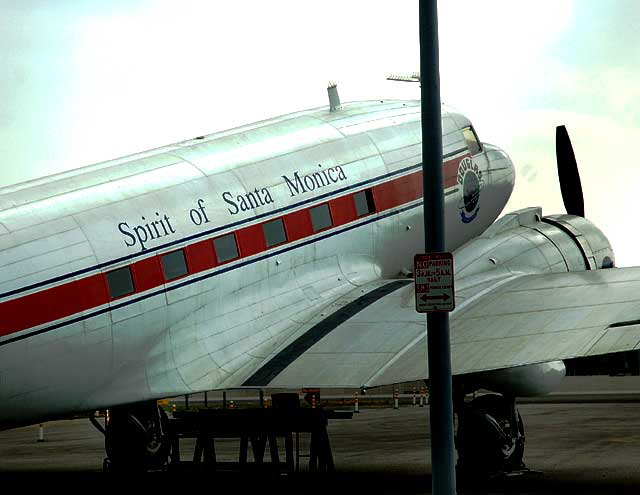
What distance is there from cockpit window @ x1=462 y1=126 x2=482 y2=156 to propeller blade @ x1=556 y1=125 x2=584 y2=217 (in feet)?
7.12

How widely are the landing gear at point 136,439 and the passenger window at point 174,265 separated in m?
4.06

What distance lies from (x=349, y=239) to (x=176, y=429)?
4.09 meters

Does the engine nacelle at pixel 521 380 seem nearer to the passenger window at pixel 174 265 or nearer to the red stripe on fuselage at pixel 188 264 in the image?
the red stripe on fuselage at pixel 188 264

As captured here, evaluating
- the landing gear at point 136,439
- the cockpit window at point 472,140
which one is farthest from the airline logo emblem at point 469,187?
the landing gear at point 136,439

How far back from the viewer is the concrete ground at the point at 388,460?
17.6m

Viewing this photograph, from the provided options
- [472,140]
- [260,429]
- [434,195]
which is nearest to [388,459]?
[260,429]

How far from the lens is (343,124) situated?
20.2 m

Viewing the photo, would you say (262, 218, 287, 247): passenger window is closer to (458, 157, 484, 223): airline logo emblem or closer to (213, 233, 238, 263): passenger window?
(213, 233, 238, 263): passenger window

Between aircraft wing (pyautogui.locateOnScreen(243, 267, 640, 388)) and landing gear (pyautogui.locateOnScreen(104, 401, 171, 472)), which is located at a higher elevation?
aircraft wing (pyautogui.locateOnScreen(243, 267, 640, 388))

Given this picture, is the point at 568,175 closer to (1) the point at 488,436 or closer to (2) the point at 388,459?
(2) the point at 388,459

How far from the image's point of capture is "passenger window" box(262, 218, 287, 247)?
58.5 ft

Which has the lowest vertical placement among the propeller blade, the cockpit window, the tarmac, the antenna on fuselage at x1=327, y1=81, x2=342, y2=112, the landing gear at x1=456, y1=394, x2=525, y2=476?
the tarmac

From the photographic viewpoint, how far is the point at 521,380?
17.4 m

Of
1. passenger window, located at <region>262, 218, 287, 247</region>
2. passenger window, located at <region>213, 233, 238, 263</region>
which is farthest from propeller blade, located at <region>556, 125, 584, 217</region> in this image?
passenger window, located at <region>213, 233, 238, 263</region>
